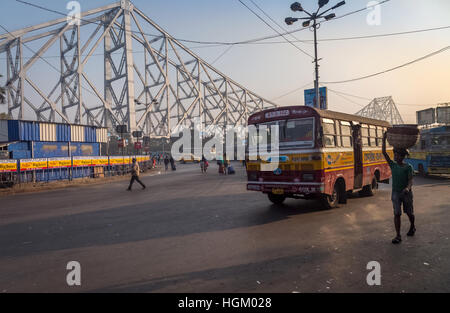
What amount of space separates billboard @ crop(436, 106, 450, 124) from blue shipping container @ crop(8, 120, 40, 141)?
35708 mm

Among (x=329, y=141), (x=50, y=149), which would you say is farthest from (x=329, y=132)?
(x=50, y=149)

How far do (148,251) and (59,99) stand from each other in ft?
195

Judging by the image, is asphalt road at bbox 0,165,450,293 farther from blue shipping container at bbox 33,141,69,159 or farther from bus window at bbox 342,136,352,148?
blue shipping container at bbox 33,141,69,159

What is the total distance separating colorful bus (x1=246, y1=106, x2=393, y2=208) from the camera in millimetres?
7848

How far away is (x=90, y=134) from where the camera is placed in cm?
2866

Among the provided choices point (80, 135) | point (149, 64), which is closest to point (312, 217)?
point (80, 135)

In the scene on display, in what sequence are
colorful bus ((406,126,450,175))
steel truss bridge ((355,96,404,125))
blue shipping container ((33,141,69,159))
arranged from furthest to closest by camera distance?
steel truss bridge ((355,96,404,125)), blue shipping container ((33,141,69,159)), colorful bus ((406,126,450,175))

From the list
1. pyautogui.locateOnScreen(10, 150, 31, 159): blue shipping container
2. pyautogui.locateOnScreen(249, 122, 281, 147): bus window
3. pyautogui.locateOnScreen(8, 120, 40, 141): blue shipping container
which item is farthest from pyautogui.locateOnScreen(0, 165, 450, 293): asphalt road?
pyautogui.locateOnScreen(8, 120, 40, 141): blue shipping container

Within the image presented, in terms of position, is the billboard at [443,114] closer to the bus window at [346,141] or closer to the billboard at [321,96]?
the billboard at [321,96]

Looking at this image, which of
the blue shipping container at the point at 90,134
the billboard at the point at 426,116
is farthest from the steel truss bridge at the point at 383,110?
the blue shipping container at the point at 90,134

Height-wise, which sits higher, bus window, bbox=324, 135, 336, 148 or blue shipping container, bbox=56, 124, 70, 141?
blue shipping container, bbox=56, 124, 70, 141

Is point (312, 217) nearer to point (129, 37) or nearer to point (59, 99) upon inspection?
point (129, 37)

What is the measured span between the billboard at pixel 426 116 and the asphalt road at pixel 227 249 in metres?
28.0

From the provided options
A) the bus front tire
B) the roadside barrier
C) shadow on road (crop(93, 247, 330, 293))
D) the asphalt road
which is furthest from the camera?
the bus front tire
